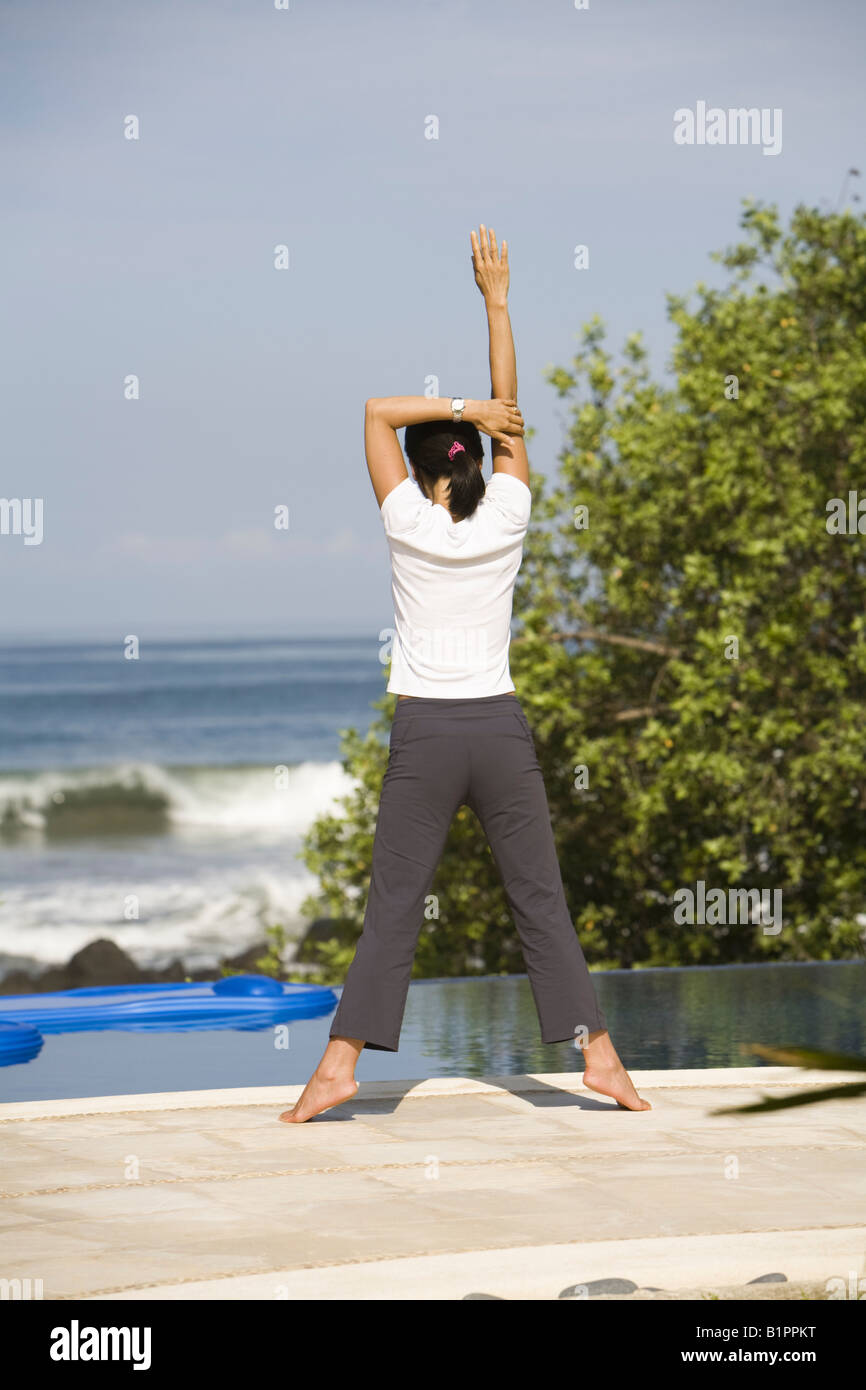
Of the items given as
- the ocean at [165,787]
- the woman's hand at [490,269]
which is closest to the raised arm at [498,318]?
the woman's hand at [490,269]

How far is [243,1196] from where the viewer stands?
3666mm

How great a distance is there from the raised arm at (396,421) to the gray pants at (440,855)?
589 mm

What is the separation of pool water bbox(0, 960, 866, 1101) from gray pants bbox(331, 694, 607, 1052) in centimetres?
59

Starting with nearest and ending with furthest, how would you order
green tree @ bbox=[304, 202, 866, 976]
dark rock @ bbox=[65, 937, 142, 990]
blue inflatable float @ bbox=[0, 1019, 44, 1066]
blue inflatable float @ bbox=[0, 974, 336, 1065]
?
1. blue inflatable float @ bbox=[0, 1019, 44, 1066]
2. blue inflatable float @ bbox=[0, 974, 336, 1065]
3. green tree @ bbox=[304, 202, 866, 976]
4. dark rock @ bbox=[65, 937, 142, 990]

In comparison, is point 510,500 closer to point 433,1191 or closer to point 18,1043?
point 433,1191

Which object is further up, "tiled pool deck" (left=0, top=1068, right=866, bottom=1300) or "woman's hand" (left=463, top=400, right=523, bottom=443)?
"woman's hand" (left=463, top=400, right=523, bottom=443)

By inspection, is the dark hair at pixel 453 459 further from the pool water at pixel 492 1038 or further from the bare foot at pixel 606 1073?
the pool water at pixel 492 1038

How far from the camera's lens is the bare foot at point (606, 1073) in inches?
175

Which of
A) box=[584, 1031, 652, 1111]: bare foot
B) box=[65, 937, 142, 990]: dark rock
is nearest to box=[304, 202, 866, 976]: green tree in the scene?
box=[584, 1031, 652, 1111]: bare foot

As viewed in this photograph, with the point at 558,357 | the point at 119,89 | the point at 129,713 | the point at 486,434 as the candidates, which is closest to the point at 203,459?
the point at 129,713

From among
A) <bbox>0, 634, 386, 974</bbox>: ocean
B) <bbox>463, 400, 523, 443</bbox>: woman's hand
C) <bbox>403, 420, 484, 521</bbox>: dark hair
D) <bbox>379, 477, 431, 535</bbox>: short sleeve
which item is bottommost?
<bbox>0, 634, 386, 974</bbox>: ocean

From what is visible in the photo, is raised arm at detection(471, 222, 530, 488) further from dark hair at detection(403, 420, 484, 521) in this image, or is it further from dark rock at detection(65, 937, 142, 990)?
dark rock at detection(65, 937, 142, 990)

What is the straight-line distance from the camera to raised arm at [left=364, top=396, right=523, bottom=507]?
4402mm

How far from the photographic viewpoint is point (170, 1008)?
6477 mm
